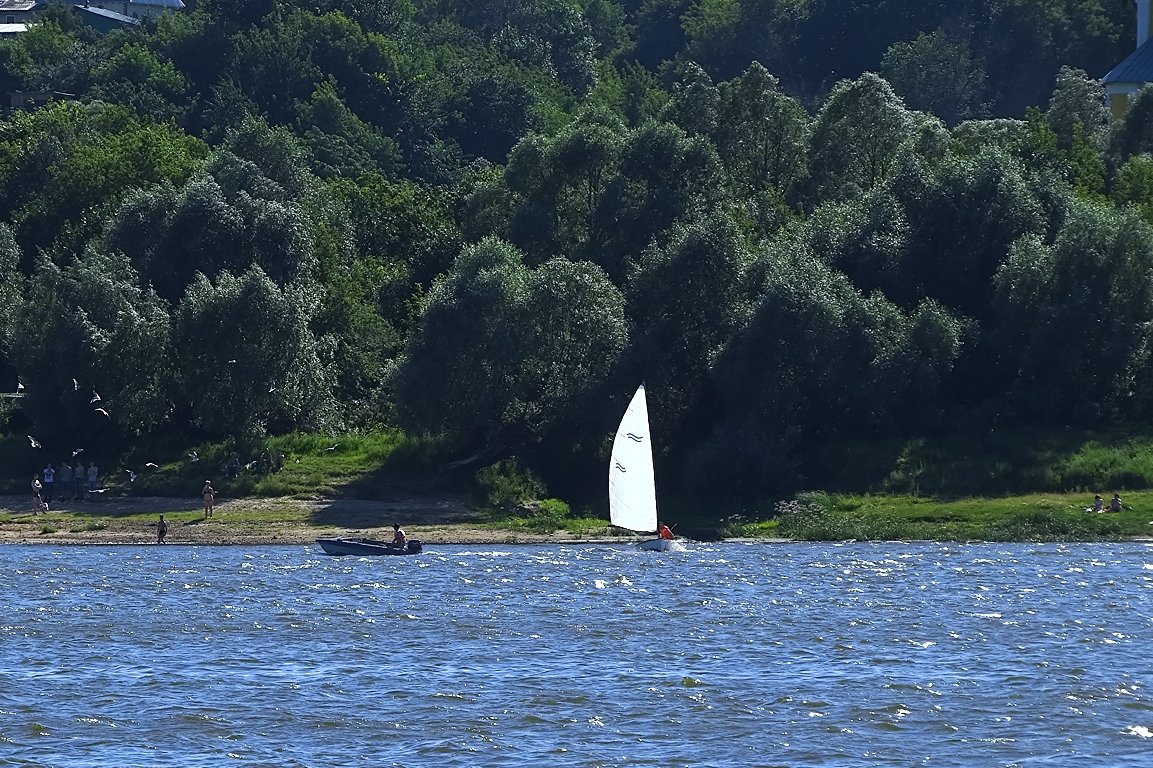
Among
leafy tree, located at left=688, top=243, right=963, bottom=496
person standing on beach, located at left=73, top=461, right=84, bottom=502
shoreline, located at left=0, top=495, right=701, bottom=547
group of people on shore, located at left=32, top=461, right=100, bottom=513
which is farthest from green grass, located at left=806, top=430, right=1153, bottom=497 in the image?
person standing on beach, located at left=73, top=461, right=84, bottom=502

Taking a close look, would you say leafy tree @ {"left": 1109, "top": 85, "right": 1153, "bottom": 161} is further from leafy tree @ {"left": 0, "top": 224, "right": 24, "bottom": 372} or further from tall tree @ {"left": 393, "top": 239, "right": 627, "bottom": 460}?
leafy tree @ {"left": 0, "top": 224, "right": 24, "bottom": 372}

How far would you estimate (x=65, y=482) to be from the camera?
7656 centimetres

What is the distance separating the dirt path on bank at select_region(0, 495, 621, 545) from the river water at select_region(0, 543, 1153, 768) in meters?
4.40

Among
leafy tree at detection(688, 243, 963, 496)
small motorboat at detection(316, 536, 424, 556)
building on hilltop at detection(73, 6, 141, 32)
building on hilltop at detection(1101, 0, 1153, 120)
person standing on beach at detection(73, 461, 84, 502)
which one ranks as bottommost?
small motorboat at detection(316, 536, 424, 556)

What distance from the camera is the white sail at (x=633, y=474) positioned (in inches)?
2562

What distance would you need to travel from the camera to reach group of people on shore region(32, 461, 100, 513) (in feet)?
246

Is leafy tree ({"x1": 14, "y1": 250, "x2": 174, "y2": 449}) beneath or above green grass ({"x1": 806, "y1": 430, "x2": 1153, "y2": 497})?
above

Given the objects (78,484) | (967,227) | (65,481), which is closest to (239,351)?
(78,484)

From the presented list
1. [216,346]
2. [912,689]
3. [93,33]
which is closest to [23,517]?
[216,346]

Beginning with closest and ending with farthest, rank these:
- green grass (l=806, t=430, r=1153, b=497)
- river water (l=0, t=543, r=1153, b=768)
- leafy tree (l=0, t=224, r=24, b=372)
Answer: river water (l=0, t=543, r=1153, b=768) < green grass (l=806, t=430, r=1153, b=497) < leafy tree (l=0, t=224, r=24, b=372)

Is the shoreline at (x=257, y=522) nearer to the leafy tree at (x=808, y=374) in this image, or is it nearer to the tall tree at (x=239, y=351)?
the tall tree at (x=239, y=351)

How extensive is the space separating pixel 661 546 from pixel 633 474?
8.02 ft

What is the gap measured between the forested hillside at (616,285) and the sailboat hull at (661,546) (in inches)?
254

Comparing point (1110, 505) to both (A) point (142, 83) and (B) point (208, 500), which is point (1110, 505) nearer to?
(B) point (208, 500)
